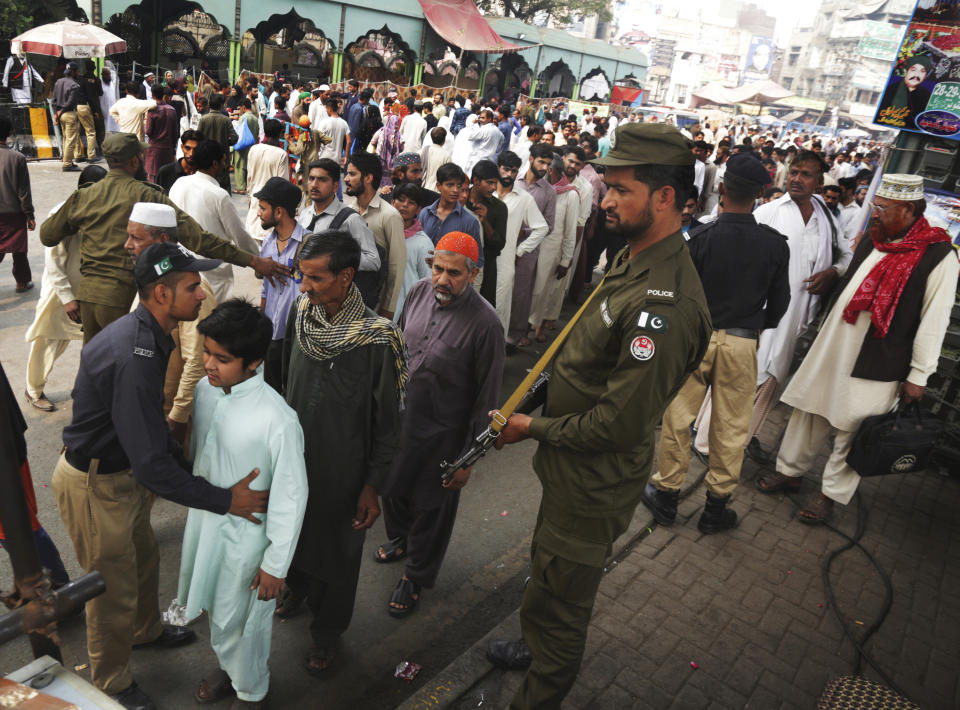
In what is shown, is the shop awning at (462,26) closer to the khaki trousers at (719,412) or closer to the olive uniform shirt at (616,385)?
the khaki trousers at (719,412)

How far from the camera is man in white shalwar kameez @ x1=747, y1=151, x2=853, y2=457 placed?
16.8 feet

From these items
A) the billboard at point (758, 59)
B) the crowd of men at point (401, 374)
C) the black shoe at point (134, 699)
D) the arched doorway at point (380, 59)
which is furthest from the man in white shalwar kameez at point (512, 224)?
the billboard at point (758, 59)

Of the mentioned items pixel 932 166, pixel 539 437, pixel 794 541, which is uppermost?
pixel 932 166

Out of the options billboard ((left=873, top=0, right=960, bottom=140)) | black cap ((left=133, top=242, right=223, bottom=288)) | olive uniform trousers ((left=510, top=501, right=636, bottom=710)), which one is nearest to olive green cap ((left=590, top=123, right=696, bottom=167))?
olive uniform trousers ((left=510, top=501, right=636, bottom=710))

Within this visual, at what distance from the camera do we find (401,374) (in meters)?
2.85

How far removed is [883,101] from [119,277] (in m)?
6.54

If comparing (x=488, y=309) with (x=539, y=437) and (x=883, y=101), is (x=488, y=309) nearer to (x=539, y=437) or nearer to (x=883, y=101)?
(x=539, y=437)

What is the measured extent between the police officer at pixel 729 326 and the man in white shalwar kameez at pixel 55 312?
3950 millimetres

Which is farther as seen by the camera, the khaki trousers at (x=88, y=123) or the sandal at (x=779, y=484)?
the khaki trousers at (x=88, y=123)

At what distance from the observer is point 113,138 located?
4.32 metres

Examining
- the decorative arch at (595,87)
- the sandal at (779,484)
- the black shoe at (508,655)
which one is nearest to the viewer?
the black shoe at (508,655)

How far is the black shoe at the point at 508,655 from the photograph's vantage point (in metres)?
3.18

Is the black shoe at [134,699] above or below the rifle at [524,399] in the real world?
below

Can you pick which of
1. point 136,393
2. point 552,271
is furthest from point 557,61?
point 136,393
